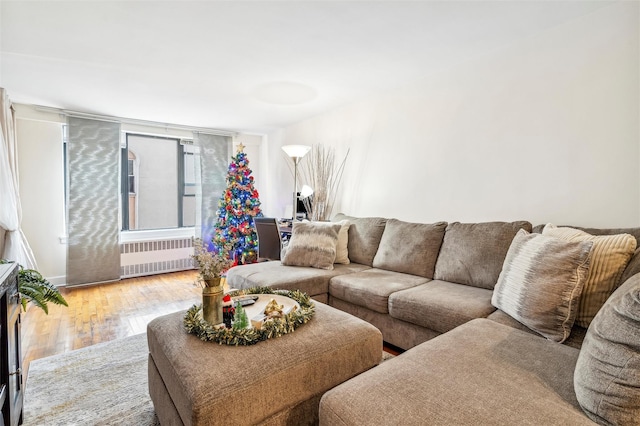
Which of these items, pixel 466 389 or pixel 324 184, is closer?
pixel 466 389

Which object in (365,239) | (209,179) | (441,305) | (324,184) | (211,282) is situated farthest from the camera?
(209,179)

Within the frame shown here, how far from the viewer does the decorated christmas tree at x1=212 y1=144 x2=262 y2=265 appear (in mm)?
4691

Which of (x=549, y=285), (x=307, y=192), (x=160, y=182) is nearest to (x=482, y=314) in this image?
(x=549, y=285)

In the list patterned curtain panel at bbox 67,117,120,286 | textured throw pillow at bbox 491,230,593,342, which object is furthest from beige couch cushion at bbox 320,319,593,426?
patterned curtain panel at bbox 67,117,120,286

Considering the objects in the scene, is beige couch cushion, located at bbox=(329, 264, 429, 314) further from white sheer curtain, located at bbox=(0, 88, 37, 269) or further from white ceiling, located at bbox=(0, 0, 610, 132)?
white sheer curtain, located at bbox=(0, 88, 37, 269)

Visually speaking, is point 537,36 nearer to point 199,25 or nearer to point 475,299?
point 475,299

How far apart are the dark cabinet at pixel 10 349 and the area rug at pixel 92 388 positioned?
20 cm

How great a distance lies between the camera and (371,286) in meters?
2.34

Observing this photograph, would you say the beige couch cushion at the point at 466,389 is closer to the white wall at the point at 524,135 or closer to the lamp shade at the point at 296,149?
the white wall at the point at 524,135

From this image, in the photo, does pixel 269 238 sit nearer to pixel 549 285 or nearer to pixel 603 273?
pixel 549 285

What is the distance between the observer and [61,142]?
400 centimetres

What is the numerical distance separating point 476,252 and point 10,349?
8.82ft

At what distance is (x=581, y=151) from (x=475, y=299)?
50.0 inches

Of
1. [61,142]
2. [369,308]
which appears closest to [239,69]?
[369,308]
